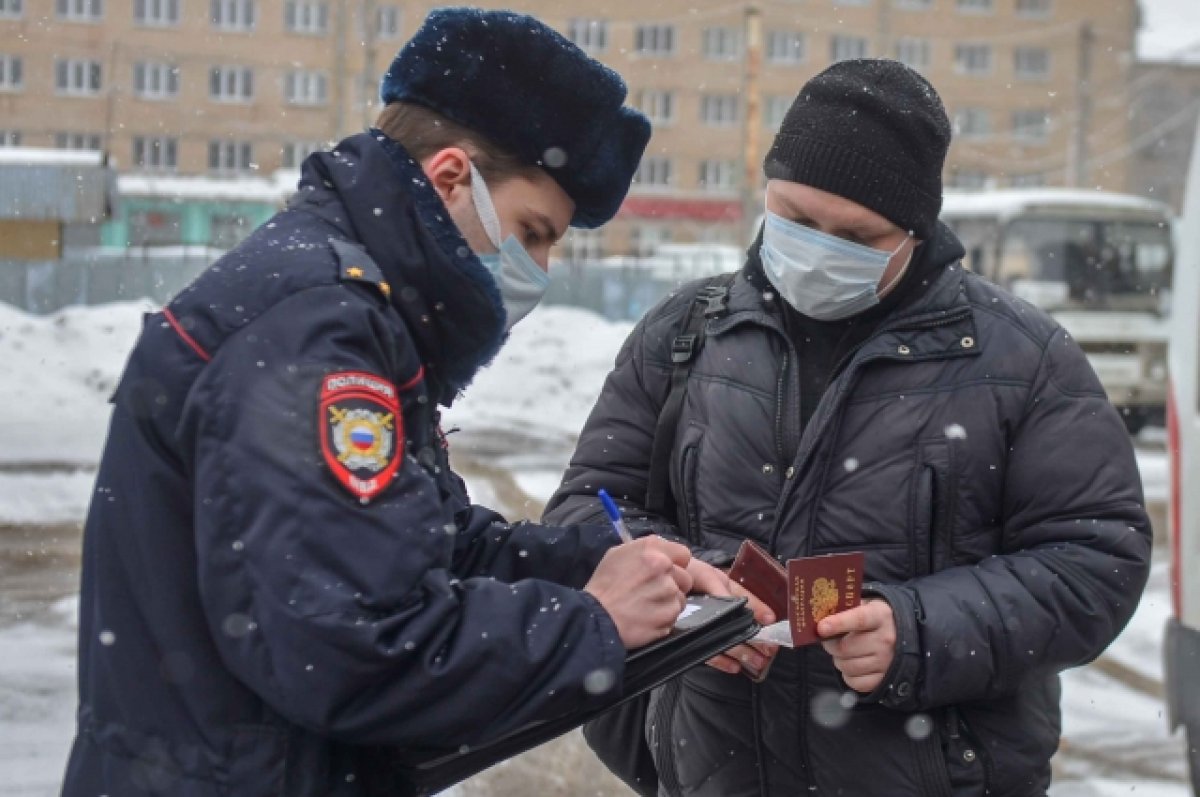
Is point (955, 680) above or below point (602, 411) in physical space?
below

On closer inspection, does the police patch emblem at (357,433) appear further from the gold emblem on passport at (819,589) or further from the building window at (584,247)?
the building window at (584,247)

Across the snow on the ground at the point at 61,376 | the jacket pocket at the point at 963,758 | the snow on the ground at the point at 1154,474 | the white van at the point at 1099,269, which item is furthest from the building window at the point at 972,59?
the jacket pocket at the point at 963,758

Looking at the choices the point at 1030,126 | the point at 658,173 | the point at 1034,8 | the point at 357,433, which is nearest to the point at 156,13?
the point at 658,173

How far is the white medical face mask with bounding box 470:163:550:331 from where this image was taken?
188 cm

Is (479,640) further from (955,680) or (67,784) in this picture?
(955,680)

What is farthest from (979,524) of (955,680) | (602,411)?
(602,411)

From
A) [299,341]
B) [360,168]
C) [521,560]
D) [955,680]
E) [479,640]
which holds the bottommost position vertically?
[955,680]

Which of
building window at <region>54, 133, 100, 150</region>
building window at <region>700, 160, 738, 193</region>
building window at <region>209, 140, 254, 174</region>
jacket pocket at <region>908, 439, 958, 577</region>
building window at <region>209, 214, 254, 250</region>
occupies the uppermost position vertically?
jacket pocket at <region>908, 439, 958, 577</region>

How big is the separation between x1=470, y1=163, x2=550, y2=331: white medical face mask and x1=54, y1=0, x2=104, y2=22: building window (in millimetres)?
14224

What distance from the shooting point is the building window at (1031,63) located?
32.9m

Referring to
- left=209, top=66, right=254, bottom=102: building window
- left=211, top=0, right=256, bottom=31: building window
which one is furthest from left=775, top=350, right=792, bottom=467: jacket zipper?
left=211, top=0, right=256, bottom=31: building window

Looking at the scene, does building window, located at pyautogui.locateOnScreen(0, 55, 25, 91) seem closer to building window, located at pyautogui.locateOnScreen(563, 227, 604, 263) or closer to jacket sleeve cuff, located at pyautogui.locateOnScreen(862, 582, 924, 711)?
building window, located at pyautogui.locateOnScreen(563, 227, 604, 263)

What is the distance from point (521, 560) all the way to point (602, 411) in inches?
26.6

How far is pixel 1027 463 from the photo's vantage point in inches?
93.0
